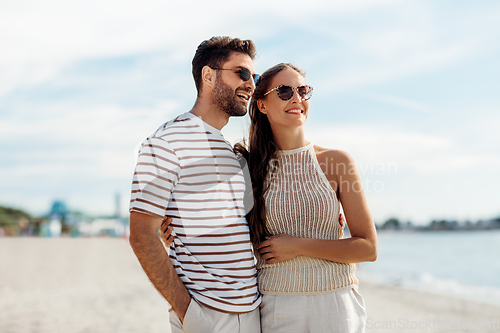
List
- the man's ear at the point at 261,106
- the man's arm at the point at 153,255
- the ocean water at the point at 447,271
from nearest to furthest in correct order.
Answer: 1. the man's arm at the point at 153,255
2. the man's ear at the point at 261,106
3. the ocean water at the point at 447,271

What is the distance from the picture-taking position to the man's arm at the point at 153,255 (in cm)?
242

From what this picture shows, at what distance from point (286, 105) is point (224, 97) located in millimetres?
539

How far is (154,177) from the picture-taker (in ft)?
8.16

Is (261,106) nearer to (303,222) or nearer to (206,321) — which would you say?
(303,222)

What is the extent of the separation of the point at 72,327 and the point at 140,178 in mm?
6939

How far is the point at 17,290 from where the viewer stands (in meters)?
11.0

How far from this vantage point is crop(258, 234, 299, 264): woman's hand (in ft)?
9.15

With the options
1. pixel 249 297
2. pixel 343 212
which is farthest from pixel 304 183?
pixel 249 297

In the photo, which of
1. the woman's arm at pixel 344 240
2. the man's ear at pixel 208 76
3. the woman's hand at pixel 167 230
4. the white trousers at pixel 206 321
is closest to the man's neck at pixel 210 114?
the man's ear at pixel 208 76

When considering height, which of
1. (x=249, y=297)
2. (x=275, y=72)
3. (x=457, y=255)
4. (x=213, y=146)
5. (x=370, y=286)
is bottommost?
(x=457, y=255)

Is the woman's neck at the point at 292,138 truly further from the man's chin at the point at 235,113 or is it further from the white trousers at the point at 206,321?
the white trousers at the point at 206,321

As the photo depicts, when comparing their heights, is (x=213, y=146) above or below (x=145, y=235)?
above

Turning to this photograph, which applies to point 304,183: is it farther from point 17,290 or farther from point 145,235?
point 17,290

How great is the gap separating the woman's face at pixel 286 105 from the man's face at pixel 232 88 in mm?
→ 295
